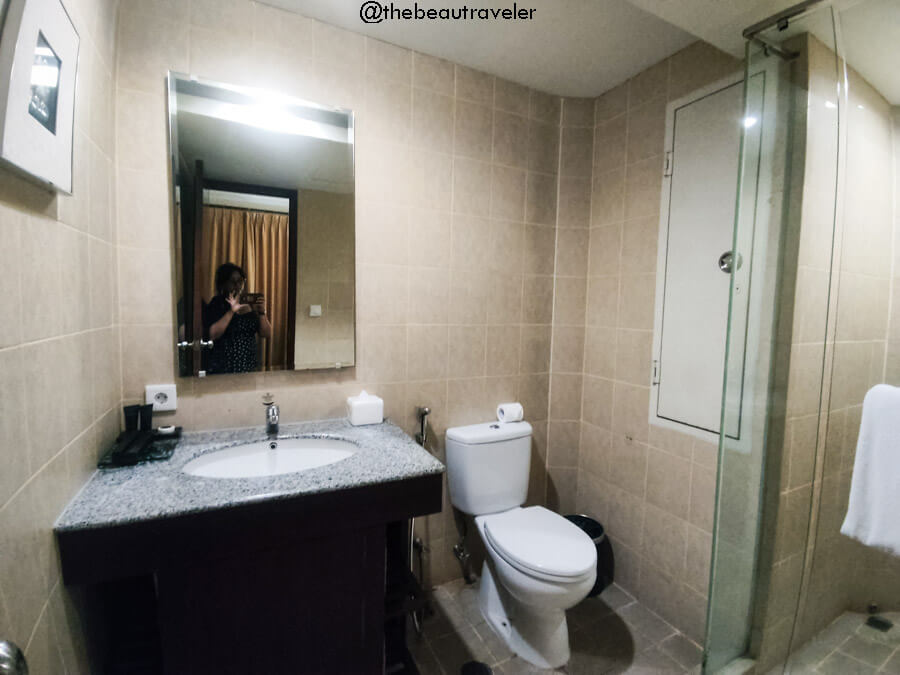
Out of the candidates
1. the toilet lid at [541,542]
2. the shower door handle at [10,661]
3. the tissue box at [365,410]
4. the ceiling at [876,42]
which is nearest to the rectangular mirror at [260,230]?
the tissue box at [365,410]

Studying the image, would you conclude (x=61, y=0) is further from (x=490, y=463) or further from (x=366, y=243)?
(x=490, y=463)

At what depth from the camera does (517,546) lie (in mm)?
1475

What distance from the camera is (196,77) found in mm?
1321

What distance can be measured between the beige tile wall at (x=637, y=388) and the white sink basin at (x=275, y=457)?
1.17 metres

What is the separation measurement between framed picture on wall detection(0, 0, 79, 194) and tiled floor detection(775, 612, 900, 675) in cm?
242

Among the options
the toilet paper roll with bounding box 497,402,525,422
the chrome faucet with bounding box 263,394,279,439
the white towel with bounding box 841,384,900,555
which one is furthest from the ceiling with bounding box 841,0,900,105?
the chrome faucet with bounding box 263,394,279,439

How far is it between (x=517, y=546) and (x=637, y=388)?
873mm

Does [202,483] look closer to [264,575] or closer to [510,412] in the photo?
[264,575]

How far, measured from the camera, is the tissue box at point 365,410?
1.53 m

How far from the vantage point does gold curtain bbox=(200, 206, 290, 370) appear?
1368 millimetres

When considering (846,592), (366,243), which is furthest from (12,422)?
(846,592)

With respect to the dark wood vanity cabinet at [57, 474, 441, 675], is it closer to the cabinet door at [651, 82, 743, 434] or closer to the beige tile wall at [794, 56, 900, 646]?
the cabinet door at [651, 82, 743, 434]

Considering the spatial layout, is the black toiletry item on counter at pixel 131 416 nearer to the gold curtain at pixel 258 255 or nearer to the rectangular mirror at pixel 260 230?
the rectangular mirror at pixel 260 230

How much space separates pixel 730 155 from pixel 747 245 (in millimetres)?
446
